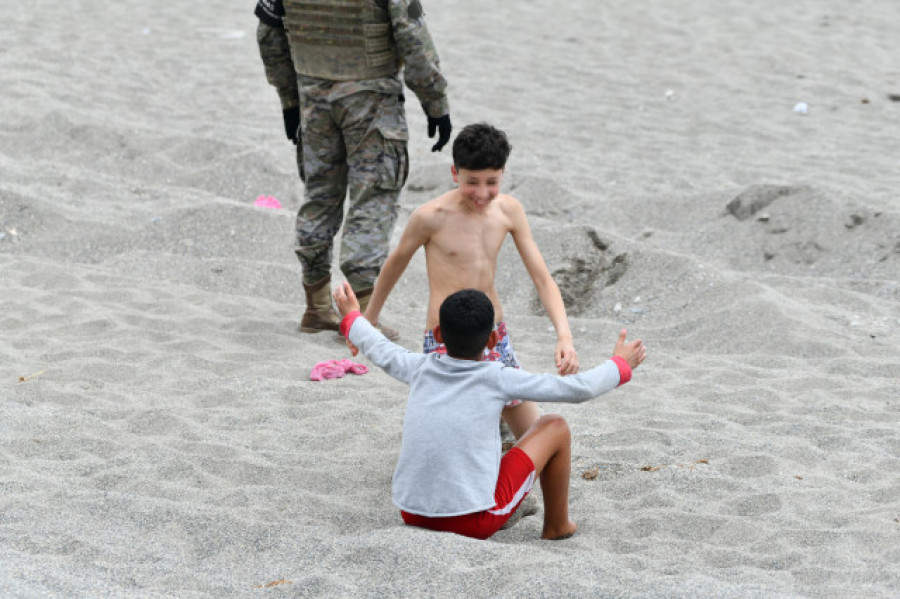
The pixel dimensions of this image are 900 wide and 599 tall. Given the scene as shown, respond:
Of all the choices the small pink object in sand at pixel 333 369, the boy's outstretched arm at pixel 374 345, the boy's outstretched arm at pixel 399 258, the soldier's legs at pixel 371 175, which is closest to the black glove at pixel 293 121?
the soldier's legs at pixel 371 175

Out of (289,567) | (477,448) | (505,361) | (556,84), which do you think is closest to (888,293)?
(505,361)

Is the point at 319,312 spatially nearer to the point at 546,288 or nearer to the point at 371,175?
the point at 371,175

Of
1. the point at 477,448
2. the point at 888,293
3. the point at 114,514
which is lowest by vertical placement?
the point at 888,293

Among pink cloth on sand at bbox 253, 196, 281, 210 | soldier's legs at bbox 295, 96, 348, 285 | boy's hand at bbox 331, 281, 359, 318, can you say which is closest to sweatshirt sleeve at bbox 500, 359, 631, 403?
boy's hand at bbox 331, 281, 359, 318

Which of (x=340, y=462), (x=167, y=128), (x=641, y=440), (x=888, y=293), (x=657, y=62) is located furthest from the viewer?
(x=657, y=62)

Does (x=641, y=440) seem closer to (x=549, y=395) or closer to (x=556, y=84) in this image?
(x=549, y=395)

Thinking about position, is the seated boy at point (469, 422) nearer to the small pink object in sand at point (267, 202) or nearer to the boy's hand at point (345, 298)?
the boy's hand at point (345, 298)

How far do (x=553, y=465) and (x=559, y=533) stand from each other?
230 mm

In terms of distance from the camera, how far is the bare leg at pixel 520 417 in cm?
372

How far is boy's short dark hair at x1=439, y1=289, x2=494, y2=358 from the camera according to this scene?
3184 mm

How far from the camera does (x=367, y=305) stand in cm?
539

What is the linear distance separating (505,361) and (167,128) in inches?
250

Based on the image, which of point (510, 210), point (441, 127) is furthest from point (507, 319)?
point (510, 210)

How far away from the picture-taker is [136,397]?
4.65 metres
